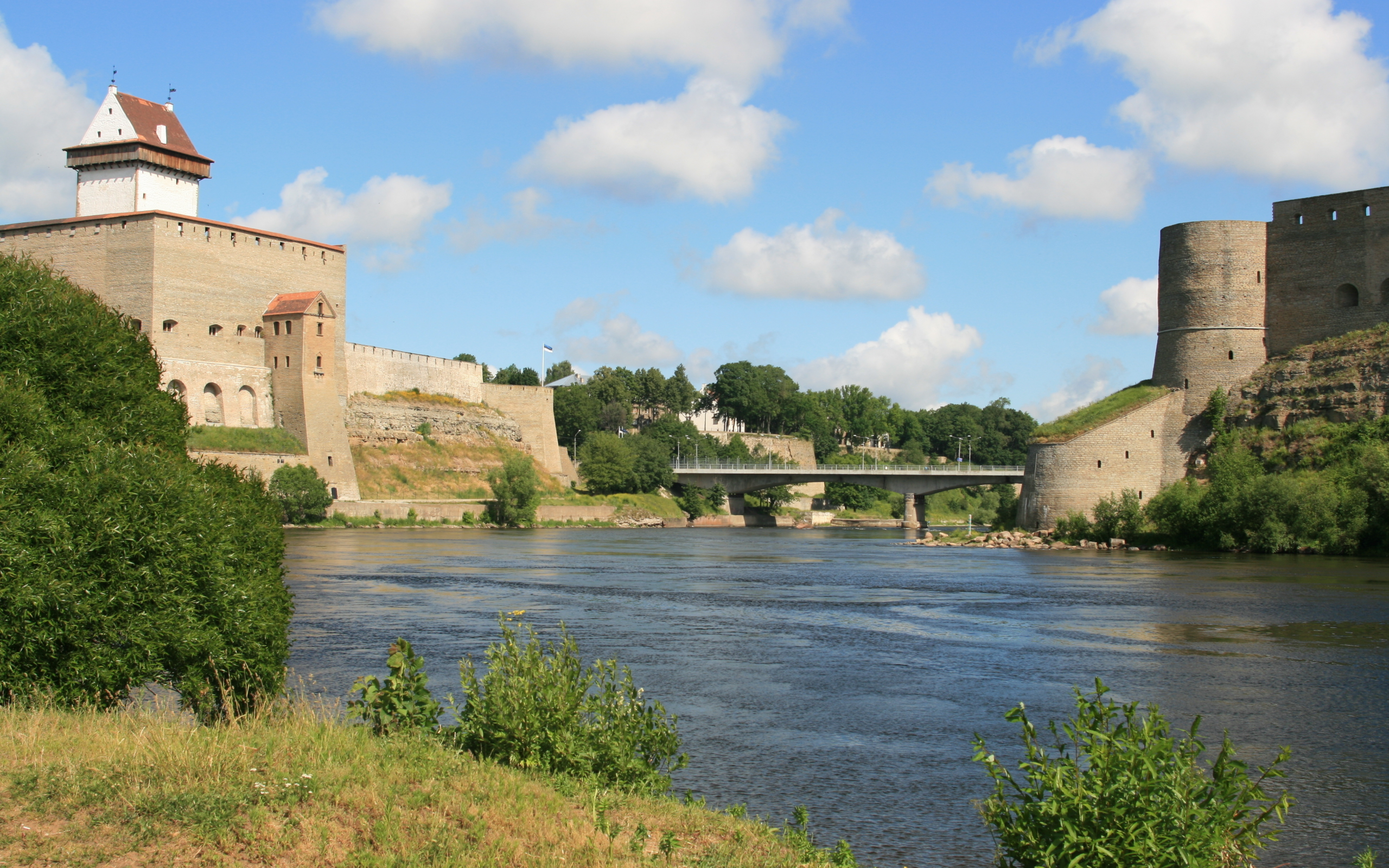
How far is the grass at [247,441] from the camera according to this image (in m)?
42.5

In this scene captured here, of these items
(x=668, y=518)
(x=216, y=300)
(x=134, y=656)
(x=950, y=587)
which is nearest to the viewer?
(x=134, y=656)

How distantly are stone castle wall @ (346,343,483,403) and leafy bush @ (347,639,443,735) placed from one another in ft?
154

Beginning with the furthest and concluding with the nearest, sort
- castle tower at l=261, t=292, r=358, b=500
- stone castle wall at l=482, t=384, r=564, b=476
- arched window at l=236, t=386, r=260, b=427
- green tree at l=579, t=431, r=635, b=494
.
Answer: stone castle wall at l=482, t=384, r=564, b=476 → green tree at l=579, t=431, r=635, b=494 → castle tower at l=261, t=292, r=358, b=500 → arched window at l=236, t=386, r=260, b=427

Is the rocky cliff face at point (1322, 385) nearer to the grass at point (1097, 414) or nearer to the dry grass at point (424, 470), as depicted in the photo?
the grass at point (1097, 414)

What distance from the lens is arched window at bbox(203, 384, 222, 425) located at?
45406mm

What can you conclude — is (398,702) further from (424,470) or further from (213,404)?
(424,470)

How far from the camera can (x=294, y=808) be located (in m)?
5.26

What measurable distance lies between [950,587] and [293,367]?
3290cm

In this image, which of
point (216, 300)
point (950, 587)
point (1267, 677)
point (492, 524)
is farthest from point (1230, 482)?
point (216, 300)

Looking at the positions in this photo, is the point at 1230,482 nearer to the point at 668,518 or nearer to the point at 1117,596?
the point at 1117,596

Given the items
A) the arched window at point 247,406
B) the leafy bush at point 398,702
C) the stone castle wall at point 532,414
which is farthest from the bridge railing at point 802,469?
the leafy bush at point 398,702

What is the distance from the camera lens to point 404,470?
51.4m

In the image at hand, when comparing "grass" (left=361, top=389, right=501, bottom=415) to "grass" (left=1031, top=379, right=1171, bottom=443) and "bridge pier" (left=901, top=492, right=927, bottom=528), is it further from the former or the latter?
"grass" (left=1031, top=379, right=1171, bottom=443)

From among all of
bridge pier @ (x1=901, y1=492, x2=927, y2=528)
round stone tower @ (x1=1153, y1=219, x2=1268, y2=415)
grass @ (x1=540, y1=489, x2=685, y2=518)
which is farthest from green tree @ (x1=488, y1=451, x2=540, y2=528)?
round stone tower @ (x1=1153, y1=219, x2=1268, y2=415)
